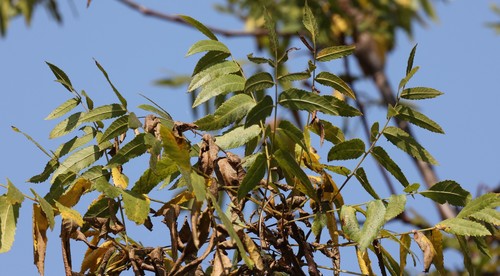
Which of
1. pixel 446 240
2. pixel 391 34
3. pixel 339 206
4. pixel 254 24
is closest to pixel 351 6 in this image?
pixel 391 34

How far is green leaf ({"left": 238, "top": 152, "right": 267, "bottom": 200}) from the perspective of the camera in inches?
47.4

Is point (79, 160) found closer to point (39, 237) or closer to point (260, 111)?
point (39, 237)

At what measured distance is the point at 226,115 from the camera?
1.26 m

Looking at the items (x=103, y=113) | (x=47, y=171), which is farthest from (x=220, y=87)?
(x=47, y=171)

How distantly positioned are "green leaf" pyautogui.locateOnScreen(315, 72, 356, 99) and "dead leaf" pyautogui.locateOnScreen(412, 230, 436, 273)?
215 mm

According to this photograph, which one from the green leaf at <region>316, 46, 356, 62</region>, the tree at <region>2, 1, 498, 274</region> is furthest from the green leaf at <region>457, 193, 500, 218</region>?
the green leaf at <region>316, 46, 356, 62</region>

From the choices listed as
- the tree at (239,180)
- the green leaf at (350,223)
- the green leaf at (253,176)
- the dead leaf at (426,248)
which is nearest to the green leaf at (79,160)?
the tree at (239,180)

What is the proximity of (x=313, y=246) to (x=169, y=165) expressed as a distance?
0.75 ft

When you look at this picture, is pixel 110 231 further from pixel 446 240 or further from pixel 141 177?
pixel 446 240

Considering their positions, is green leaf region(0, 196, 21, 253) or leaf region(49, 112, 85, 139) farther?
leaf region(49, 112, 85, 139)

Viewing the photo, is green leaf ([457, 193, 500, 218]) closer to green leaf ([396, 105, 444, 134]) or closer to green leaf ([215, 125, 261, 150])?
green leaf ([396, 105, 444, 134])

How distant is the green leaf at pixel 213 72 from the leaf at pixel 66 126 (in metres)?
0.16

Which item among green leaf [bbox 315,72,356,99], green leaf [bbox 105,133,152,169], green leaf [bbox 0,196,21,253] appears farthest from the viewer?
green leaf [bbox 315,72,356,99]

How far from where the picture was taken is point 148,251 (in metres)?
1.27
